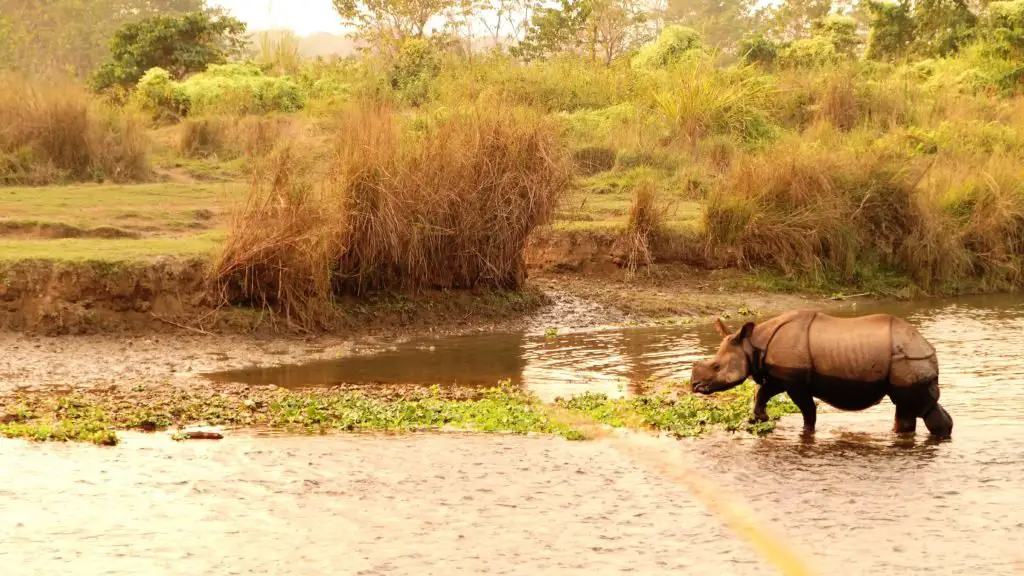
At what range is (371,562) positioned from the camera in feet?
17.0

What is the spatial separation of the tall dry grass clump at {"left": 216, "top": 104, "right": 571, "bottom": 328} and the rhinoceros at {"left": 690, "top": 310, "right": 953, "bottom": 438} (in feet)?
14.0

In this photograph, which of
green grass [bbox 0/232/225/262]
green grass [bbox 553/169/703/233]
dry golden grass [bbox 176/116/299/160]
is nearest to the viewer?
green grass [bbox 0/232/225/262]

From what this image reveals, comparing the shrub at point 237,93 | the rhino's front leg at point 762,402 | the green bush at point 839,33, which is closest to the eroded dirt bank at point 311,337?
the rhino's front leg at point 762,402

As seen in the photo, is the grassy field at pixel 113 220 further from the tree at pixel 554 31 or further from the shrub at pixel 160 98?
the tree at pixel 554 31

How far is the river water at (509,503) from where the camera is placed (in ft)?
17.2

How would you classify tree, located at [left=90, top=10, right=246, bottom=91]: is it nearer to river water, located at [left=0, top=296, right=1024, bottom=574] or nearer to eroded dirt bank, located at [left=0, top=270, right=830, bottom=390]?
eroded dirt bank, located at [left=0, top=270, right=830, bottom=390]

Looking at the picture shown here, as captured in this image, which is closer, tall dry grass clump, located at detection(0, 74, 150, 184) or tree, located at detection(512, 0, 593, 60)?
tall dry grass clump, located at detection(0, 74, 150, 184)

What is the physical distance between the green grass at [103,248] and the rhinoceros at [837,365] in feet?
17.9

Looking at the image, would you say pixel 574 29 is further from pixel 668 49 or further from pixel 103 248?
pixel 103 248

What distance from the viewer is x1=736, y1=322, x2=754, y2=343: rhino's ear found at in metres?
7.25

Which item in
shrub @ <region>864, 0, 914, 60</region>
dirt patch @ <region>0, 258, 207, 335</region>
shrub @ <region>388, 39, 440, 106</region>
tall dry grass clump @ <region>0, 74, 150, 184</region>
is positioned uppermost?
shrub @ <region>864, 0, 914, 60</region>

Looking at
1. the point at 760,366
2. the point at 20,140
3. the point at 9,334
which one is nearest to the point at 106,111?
the point at 20,140

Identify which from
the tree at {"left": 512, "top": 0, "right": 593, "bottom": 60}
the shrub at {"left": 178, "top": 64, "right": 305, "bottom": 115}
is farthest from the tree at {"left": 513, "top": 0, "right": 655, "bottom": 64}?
the shrub at {"left": 178, "top": 64, "right": 305, "bottom": 115}

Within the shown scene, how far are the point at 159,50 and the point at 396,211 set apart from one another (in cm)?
1608
